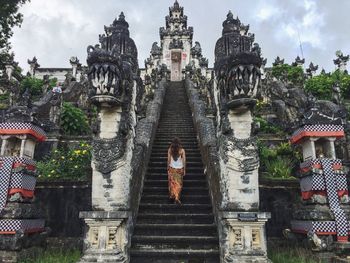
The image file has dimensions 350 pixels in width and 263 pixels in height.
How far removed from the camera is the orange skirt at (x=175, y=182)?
6.94 m

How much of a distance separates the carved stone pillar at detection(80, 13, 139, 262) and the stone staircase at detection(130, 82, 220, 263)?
68 cm

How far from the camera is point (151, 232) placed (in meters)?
6.24

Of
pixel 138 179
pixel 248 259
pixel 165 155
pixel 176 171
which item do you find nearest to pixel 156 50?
pixel 165 155

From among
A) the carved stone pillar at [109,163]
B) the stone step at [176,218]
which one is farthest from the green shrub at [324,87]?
the carved stone pillar at [109,163]

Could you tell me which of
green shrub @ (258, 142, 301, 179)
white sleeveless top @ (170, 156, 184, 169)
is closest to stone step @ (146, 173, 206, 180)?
white sleeveless top @ (170, 156, 184, 169)

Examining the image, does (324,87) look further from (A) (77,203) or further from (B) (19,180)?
(B) (19,180)

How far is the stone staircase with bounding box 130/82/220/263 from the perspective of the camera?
562cm

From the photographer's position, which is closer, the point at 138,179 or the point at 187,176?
the point at 138,179

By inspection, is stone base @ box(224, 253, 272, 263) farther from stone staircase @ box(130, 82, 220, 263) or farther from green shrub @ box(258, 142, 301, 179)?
green shrub @ box(258, 142, 301, 179)

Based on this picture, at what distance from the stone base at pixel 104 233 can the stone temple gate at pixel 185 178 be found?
0.6 inches

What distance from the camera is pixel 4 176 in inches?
271

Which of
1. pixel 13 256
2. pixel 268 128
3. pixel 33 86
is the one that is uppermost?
pixel 33 86

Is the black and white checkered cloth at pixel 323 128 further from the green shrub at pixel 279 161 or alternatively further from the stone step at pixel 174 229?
the stone step at pixel 174 229

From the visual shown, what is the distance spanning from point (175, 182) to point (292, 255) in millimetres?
2906
